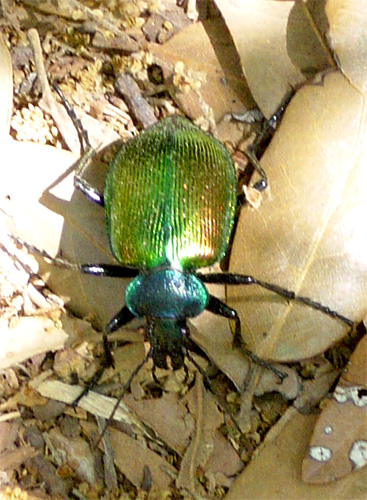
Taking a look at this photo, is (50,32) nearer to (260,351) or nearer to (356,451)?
(260,351)

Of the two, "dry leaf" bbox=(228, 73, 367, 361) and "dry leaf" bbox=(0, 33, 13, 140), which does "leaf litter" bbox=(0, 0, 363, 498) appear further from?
"dry leaf" bbox=(228, 73, 367, 361)

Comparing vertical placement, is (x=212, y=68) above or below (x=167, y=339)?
above

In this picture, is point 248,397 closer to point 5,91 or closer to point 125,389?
point 125,389

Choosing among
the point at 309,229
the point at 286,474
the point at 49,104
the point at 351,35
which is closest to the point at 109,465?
the point at 286,474

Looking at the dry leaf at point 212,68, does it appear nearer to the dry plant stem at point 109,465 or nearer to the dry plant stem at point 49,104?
the dry plant stem at point 49,104

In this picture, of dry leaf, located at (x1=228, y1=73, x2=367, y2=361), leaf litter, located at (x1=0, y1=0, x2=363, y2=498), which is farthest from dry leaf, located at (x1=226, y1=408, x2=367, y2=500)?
dry leaf, located at (x1=228, y1=73, x2=367, y2=361)

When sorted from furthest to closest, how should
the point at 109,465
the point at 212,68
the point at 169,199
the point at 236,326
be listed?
the point at 212,68, the point at 109,465, the point at 236,326, the point at 169,199
